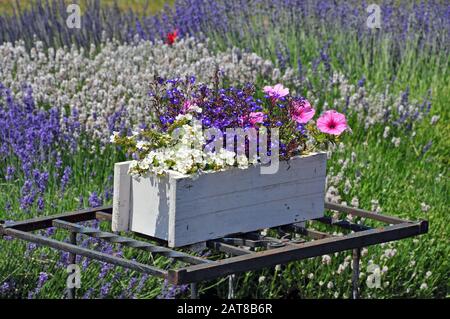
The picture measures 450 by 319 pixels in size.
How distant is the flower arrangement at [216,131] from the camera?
3.03 meters

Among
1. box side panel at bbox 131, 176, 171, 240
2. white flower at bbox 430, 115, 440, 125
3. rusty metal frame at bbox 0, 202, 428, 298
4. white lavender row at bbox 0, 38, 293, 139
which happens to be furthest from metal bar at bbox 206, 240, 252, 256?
white flower at bbox 430, 115, 440, 125

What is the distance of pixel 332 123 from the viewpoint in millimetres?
3293

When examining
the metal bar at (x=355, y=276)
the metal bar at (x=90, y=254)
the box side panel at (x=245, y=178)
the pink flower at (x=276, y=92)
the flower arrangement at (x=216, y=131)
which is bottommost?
the metal bar at (x=355, y=276)

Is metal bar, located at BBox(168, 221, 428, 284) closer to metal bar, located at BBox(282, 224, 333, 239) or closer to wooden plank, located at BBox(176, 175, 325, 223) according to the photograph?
metal bar, located at BBox(282, 224, 333, 239)

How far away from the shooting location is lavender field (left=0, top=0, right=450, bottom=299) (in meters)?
4.16

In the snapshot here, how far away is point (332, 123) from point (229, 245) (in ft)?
1.85

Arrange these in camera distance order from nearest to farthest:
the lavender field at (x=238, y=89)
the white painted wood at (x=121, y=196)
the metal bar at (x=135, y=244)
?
the metal bar at (x=135, y=244) → the white painted wood at (x=121, y=196) → the lavender field at (x=238, y=89)

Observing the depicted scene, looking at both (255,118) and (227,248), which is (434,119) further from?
(227,248)

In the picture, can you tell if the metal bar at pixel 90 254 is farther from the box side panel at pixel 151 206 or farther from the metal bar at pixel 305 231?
the metal bar at pixel 305 231

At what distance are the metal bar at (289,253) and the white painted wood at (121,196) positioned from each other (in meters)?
0.46

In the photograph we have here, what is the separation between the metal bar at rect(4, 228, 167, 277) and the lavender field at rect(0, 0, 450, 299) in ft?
1.96

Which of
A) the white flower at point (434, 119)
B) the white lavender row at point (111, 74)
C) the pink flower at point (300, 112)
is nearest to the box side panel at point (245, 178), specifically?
the pink flower at point (300, 112)
